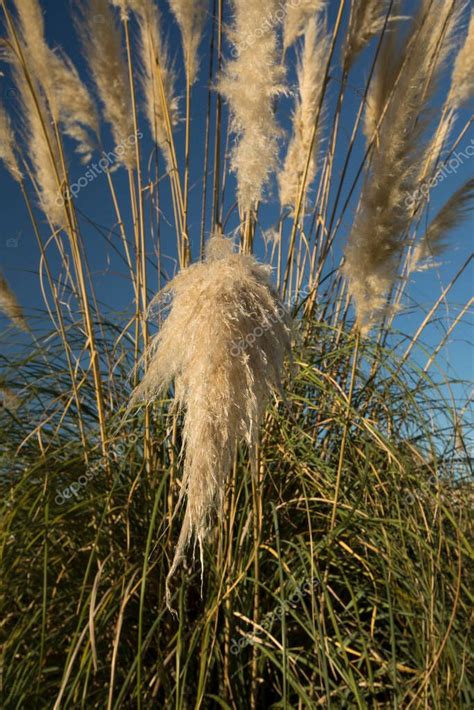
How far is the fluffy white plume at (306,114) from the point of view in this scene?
9.48ft

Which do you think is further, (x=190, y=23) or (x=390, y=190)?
(x=190, y=23)

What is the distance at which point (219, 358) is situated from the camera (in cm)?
124

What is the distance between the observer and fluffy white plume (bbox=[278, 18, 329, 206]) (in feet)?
9.48

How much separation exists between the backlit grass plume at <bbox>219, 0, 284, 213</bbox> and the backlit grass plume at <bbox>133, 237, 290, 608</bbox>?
531 mm

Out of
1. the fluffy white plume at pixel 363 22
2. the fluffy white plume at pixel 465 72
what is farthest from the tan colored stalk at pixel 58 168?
the fluffy white plume at pixel 465 72

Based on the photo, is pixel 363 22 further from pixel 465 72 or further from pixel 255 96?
pixel 255 96

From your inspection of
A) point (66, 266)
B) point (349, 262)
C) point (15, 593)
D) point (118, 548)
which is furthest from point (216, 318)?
point (66, 266)

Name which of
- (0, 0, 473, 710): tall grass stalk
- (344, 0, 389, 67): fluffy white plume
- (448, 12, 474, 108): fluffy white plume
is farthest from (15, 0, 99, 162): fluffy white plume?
(448, 12, 474, 108): fluffy white plume

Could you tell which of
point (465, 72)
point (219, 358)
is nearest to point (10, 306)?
point (219, 358)

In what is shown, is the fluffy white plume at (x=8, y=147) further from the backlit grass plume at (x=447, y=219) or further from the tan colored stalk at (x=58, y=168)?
the backlit grass plume at (x=447, y=219)

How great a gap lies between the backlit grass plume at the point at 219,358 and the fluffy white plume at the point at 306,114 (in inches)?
64.8

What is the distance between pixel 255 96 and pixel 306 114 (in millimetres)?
1258

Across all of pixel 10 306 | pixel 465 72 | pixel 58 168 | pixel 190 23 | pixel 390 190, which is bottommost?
pixel 390 190

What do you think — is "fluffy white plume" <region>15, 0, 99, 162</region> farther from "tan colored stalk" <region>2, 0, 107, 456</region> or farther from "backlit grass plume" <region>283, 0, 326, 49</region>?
"backlit grass plume" <region>283, 0, 326, 49</region>
